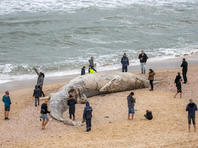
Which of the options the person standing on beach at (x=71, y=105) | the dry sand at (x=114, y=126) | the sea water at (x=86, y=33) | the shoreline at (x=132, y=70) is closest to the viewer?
the dry sand at (x=114, y=126)

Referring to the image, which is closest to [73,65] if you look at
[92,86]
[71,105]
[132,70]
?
[132,70]

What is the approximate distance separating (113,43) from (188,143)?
24.2 meters

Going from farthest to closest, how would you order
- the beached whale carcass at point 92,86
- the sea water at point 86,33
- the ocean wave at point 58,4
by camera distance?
1. the ocean wave at point 58,4
2. the sea water at point 86,33
3. the beached whale carcass at point 92,86

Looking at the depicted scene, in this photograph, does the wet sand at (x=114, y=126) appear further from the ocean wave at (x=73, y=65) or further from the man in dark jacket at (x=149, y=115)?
the ocean wave at (x=73, y=65)

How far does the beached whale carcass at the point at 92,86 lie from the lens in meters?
17.0

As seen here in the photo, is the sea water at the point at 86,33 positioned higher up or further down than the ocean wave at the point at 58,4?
further down

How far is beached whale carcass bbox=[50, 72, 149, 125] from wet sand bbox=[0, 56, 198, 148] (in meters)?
0.39

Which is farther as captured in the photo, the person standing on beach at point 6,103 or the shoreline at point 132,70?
the shoreline at point 132,70

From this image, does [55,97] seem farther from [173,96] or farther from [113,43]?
[113,43]

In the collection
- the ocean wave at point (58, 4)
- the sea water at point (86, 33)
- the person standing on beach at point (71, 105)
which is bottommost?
the person standing on beach at point (71, 105)

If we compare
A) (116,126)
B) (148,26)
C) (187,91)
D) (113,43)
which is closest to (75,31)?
(113,43)

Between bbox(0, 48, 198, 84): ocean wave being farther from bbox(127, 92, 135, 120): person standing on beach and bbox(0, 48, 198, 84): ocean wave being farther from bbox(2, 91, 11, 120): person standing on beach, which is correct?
bbox(127, 92, 135, 120): person standing on beach

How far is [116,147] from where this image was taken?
40.1ft

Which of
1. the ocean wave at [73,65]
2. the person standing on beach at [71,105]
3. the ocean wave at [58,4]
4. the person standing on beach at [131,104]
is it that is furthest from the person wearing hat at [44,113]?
the ocean wave at [58,4]
